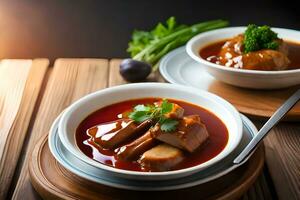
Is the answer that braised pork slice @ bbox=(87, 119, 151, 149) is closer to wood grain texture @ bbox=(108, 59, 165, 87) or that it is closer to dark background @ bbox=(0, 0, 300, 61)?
wood grain texture @ bbox=(108, 59, 165, 87)

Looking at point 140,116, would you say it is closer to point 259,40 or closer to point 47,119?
point 47,119

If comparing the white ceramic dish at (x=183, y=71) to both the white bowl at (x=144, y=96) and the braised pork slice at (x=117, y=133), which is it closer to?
the white bowl at (x=144, y=96)

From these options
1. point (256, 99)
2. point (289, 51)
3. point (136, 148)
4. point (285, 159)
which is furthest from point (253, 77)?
point (136, 148)

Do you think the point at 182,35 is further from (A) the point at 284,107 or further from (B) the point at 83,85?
(A) the point at 284,107

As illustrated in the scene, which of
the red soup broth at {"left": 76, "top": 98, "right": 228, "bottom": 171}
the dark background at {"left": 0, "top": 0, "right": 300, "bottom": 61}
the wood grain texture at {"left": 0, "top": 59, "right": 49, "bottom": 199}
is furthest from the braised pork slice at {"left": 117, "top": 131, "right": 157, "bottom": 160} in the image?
the dark background at {"left": 0, "top": 0, "right": 300, "bottom": 61}

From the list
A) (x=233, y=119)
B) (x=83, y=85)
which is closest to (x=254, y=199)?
(x=233, y=119)

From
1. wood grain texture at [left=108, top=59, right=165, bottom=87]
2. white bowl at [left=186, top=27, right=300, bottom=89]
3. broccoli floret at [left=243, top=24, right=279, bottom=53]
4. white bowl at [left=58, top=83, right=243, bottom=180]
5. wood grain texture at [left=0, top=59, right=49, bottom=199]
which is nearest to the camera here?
white bowl at [left=58, top=83, right=243, bottom=180]

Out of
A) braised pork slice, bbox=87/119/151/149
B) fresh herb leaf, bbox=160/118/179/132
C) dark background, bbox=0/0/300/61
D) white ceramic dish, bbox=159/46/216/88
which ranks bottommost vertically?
dark background, bbox=0/0/300/61

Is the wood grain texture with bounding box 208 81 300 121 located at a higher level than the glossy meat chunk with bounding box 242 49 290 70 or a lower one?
lower
